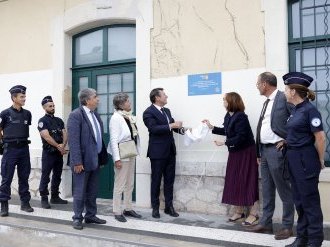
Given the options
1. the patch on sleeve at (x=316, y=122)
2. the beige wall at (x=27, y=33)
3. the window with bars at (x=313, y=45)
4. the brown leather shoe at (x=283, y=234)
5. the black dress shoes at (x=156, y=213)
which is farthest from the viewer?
the beige wall at (x=27, y=33)

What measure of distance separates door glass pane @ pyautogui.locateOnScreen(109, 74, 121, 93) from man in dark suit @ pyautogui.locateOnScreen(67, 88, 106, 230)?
5.69 ft

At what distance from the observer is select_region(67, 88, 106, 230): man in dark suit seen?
16.1ft

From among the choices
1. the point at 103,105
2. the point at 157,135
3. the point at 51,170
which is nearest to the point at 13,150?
the point at 51,170

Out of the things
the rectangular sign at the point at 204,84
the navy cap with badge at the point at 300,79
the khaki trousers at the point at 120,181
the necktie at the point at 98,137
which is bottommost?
the khaki trousers at the point at 120,181

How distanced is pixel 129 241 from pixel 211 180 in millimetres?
1757

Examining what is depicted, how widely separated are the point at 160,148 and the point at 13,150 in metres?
2.21

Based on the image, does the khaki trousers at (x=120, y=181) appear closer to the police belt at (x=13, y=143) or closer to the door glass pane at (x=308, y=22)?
the police belt at (x=13, y=143)

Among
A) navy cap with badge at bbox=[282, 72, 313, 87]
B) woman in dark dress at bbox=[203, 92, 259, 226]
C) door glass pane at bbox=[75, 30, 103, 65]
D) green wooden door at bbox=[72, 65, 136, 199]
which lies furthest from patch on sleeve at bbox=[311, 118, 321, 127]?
door glass pane at bbox=[75, 30, 103, 65]

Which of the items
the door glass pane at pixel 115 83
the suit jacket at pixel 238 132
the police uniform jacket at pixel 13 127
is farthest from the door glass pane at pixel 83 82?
the suit jacket at pixel 238 132

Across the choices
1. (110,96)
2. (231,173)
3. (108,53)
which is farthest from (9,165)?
(231,173)

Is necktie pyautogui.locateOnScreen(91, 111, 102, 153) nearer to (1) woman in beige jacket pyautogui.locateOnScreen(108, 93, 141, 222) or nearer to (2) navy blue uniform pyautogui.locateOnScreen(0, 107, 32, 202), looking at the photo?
(1) woman in beige jacket pyautogui.locateOnScreen(108, 93, 141, 222)

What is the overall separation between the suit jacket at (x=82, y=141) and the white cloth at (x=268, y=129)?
2167 mm

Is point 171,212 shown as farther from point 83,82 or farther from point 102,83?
point 83,82

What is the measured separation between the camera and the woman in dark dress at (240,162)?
5.05 meters
